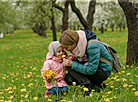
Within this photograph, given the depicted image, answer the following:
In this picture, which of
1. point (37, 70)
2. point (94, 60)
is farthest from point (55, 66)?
point (37, 70)

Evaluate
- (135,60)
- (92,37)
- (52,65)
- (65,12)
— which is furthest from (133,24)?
(65,12)

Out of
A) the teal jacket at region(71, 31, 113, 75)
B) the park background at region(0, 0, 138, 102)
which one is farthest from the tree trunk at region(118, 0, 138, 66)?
the teal jacket at region(71, 31, 113, 75)

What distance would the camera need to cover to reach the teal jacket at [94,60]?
2.58m

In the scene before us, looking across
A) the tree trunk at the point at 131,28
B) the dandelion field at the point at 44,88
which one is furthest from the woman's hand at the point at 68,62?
the tree trunk at the point at 131,28

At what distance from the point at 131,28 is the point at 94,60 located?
79.7 inches

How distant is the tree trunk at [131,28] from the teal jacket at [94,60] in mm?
1588

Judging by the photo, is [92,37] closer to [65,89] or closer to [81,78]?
[81,78]

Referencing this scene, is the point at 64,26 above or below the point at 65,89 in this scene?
above

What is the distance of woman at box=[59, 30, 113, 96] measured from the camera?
8.48ft

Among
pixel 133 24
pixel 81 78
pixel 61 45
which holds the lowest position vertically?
pixel 81 78

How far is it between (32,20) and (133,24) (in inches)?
389

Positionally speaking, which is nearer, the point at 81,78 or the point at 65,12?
the point at 81,78

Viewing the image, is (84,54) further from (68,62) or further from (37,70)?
(37,70)

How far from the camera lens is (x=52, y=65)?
A: 287 cm
